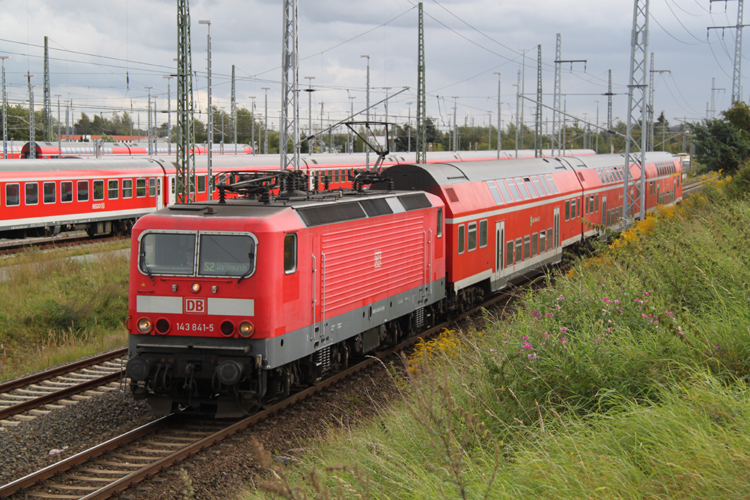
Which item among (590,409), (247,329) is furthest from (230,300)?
(590,409)

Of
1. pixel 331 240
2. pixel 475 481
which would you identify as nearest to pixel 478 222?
pixel 331 240

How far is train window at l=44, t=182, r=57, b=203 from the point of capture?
90.9ft

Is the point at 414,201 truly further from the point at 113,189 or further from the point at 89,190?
the point at 113,189

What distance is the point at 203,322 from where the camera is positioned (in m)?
9.66

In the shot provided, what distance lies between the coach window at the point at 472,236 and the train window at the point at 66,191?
61.2 feet

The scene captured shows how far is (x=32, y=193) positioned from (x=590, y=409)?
83.8 ft

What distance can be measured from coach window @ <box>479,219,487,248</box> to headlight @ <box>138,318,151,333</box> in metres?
9.57

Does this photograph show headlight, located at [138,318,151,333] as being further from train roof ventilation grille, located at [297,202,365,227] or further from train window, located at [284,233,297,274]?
train roof ventilation grille, located at [297,202,365,227]

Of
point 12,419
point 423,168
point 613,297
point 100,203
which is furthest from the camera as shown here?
point 100,203

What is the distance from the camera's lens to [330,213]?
1124 centimetres

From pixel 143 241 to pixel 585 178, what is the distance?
20023mm

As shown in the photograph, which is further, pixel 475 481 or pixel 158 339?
pixel 158 339

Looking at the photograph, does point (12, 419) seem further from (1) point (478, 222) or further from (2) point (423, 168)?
(1) point (478, 222)

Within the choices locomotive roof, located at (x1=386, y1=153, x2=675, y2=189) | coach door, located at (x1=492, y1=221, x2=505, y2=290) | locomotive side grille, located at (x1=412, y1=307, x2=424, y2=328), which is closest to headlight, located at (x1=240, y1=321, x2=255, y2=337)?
locomotive side grille, located at (x1=412, y1=307, x2=424, y2=328)
